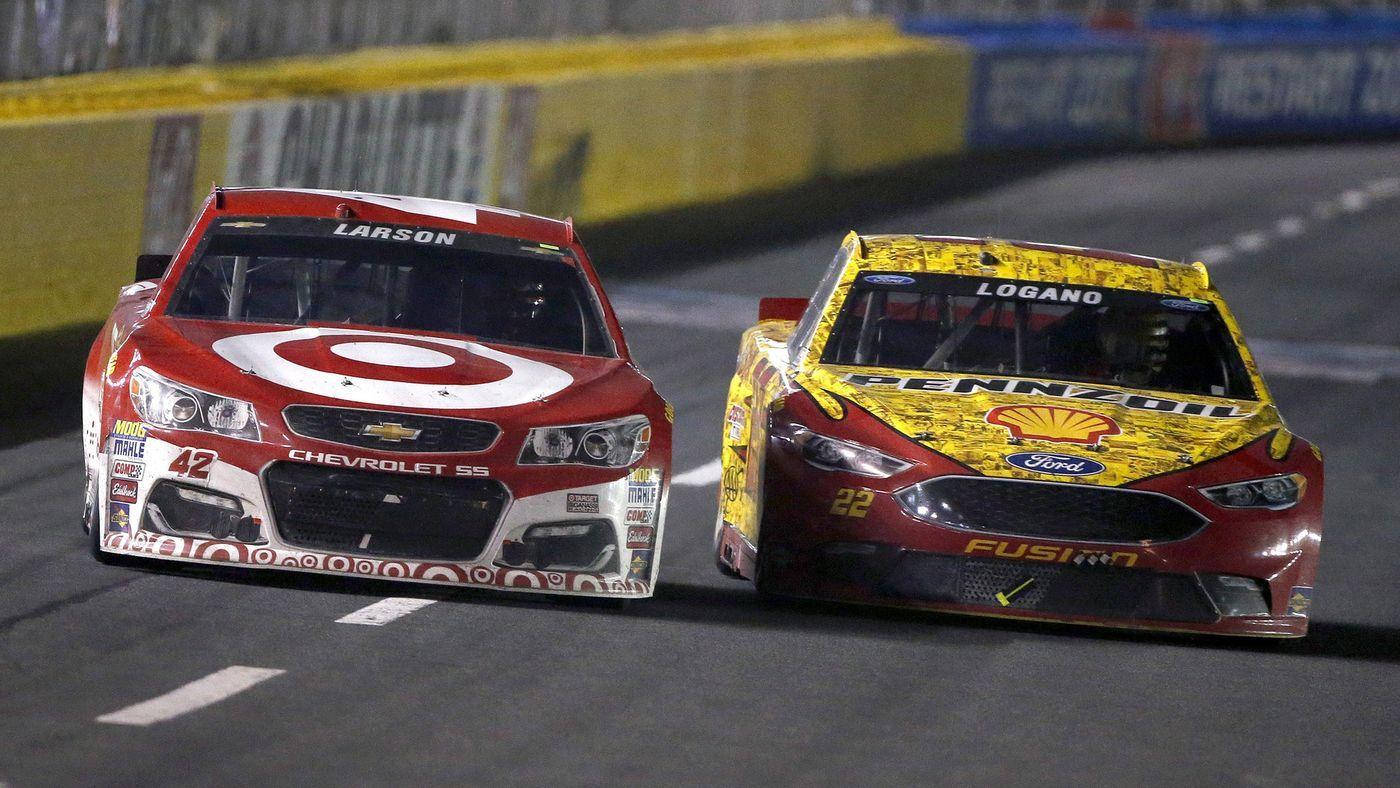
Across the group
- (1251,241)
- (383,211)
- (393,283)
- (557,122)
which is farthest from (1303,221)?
(393,283)

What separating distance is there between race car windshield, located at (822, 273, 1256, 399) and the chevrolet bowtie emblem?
1.89 metres

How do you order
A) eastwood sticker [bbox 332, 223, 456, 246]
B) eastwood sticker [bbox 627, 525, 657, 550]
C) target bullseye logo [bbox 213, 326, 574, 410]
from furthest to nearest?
eastwood sticker [bbox 332, 223, 456, 246] → eastwood sticker [bbox 627, 525, 657, 550] → target bullseye logo [bbox 213, 326, 574, 410]

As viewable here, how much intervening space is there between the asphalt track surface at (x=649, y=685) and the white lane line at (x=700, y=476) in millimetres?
716

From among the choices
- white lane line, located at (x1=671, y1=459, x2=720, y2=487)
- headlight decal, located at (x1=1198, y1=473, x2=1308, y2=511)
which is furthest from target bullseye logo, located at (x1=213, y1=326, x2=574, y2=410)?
white lane line, located at (x1=671, y1=459, x2=720, y2=487)

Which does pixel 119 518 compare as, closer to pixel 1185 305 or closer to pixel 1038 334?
pixel 1038 334

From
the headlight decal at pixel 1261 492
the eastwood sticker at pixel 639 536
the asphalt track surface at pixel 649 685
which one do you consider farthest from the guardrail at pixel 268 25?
the headlight decal at pixel 1261 492

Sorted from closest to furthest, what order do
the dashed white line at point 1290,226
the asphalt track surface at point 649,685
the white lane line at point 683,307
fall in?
the asphalt track surface at point 649,685
the white lane line at point 683,307
the dashed white line at point 1290,226

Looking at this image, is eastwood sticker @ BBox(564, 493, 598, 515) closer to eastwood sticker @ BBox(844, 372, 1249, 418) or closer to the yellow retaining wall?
eastwood sticker @ BBox(844, 372, 1249, 418)

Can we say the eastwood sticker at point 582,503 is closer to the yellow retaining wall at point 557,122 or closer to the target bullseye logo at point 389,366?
the target bullseye logo at point 389,366

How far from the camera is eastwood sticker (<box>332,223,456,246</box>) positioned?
1020 cm

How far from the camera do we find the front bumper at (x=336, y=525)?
8.73 m

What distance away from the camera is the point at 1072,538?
9.23 meters

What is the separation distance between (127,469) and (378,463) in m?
0.80

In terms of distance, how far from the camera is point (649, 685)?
26.3 feet
